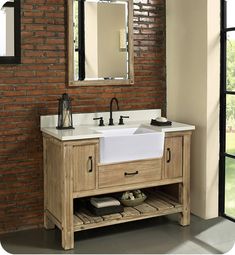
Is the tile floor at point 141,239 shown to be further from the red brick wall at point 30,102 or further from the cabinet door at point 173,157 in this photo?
the cabinet door at point 173,157

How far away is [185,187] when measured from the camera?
4230mm

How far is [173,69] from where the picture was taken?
4.70m

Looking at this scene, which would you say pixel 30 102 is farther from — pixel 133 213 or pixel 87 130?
pixel 133 213

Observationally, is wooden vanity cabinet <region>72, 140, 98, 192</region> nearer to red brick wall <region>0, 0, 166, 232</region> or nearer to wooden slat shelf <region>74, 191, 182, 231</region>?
wooden slat shelf <region>74, 191, 182, 231</region>

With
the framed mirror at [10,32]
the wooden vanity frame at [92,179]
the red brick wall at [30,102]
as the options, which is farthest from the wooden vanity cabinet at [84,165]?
the framed mirror at [10,32]

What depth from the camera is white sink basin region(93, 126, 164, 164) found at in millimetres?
3805

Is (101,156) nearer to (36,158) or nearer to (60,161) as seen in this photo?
(60,161)

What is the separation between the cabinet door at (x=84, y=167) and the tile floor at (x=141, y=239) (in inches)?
19.2

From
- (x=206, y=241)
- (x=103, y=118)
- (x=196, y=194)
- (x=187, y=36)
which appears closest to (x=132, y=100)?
(x=103, y=118)

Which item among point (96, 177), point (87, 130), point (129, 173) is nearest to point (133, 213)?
point (129, 173)

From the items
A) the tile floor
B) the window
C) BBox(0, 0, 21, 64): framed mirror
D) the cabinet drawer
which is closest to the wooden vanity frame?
the cabinet drawer

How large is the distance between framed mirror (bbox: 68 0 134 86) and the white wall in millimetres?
474

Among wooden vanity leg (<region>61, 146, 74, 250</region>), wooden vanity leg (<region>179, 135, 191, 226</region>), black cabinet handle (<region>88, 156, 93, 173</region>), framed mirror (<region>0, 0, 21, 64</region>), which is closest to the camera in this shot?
wooden vanity leg (<region>61, 146, 74, 250</region>)

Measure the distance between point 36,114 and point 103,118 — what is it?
65 cm
